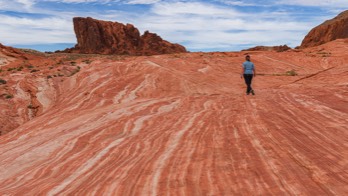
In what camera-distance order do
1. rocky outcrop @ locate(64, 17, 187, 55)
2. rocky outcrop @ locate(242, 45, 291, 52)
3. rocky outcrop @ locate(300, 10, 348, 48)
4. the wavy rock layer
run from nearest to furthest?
the wavy rock layer < rocky outcrop @ locate(300, 10, 348, 48) < rocky outcrop @ locate(242, 45, 291, 52) < rocky outcrop @ locate(64, 17, 187, 55)

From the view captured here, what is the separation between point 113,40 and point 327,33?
6252 cm

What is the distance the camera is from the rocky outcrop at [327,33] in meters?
65.6

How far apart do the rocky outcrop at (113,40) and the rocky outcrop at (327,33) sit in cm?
5033

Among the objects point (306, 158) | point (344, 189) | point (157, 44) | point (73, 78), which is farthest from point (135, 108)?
point (157, 44)

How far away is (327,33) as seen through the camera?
6825 centimetres

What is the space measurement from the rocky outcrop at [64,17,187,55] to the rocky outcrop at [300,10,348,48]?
50330 mm

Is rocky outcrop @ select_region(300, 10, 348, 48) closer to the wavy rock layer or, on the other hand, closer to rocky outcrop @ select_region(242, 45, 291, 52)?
rocky outcrop @ select_region(242, 45, 291, 52)

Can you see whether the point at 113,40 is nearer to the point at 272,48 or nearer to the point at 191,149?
the point at 272,48

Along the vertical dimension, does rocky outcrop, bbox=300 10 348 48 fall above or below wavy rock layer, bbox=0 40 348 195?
above

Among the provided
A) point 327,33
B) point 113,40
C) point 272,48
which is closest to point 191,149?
point 327,33

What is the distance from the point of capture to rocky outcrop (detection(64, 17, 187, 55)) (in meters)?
110

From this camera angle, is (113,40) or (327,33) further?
(113,40)

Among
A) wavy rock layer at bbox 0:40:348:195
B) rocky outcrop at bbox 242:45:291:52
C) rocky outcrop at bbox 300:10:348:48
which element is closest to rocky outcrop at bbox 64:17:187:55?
rocky outcrop at bbox 242:45:291:52

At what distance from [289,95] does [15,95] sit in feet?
53.8
